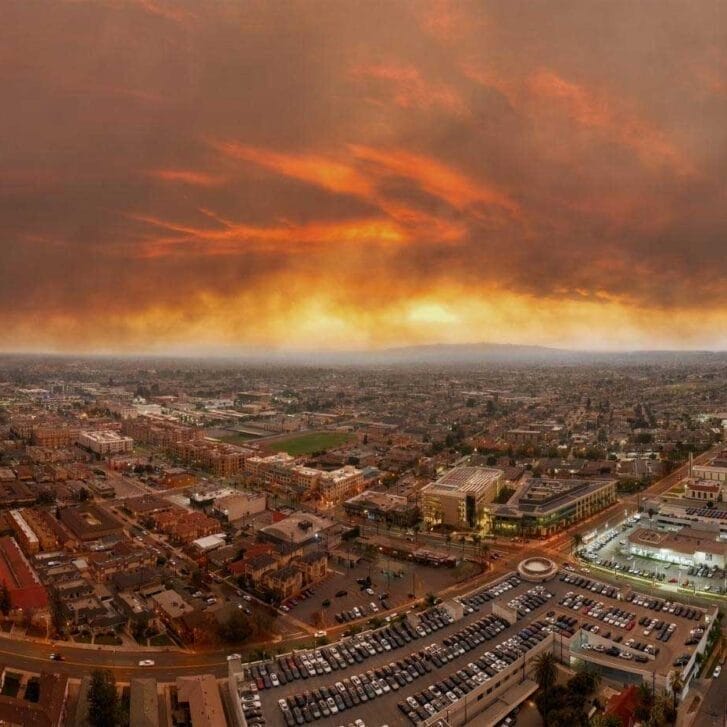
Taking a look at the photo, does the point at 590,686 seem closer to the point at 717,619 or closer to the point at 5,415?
the point at 717,619

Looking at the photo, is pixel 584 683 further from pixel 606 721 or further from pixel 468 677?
pixel 468 677

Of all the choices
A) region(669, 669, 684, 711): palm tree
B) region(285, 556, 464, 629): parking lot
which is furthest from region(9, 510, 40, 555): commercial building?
region(669, 669, 684, 711): palm tree

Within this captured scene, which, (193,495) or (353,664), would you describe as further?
(193,495)

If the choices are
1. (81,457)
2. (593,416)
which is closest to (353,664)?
(81,457)

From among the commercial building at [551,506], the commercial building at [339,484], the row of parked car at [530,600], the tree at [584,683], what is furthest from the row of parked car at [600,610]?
the commercial building at [339,484]

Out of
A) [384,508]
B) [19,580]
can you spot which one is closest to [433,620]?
[384,508]

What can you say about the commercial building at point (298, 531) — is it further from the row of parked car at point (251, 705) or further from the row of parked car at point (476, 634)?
the row of parked car at point (251, 705)

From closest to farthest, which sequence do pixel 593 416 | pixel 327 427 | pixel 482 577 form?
pixel 482 577 < pixel 327 427 < pixel 593 416
